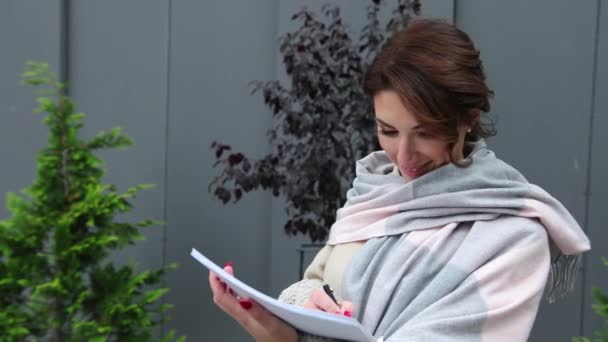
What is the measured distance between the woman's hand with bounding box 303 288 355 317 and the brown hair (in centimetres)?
39

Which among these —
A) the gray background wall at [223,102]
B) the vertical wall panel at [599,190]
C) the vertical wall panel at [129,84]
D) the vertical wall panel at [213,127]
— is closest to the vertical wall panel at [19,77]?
the gray background wall at [223,102]

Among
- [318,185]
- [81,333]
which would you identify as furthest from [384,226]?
[318,185]

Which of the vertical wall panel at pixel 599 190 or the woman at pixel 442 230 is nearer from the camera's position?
the woman at pixel 442 230

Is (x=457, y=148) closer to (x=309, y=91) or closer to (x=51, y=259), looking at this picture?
(x=51, y=259)

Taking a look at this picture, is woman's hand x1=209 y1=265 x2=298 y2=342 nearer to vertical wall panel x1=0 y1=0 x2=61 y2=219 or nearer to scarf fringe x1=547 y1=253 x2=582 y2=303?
scarf fringe x1=547 y1=253 x2=582 y2=303

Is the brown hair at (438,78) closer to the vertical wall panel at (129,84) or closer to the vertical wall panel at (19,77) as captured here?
the vertical wall panel at (129,84)

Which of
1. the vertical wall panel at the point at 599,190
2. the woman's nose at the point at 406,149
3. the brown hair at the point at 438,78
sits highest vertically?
the brown hair at the point at 438,78

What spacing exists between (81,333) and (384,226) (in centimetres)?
139

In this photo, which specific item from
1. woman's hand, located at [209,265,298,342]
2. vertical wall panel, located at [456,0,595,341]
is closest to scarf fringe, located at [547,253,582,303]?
woman's hand, located at [209,265,298,342]

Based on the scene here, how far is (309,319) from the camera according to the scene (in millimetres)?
1543

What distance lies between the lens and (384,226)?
185cm

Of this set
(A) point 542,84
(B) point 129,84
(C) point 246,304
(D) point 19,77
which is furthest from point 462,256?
(D) point 19,77

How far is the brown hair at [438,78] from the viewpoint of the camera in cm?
165

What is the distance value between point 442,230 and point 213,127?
2947 mm
